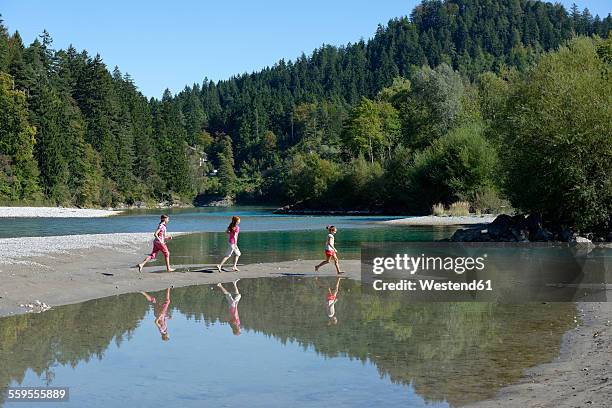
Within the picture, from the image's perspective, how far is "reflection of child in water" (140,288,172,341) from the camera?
16.4 m

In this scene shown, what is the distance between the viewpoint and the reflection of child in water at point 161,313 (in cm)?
1638

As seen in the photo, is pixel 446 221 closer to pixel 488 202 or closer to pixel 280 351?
pixel 488 202

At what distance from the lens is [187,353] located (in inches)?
559

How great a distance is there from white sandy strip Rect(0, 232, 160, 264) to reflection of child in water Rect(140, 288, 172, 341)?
722cm

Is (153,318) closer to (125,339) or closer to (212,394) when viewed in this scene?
(125,339)

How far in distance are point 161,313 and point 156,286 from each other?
512cm

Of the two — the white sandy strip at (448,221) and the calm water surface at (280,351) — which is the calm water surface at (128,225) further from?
the calm water surface at (280,351)

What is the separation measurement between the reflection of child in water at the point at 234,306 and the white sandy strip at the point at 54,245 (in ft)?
26.9

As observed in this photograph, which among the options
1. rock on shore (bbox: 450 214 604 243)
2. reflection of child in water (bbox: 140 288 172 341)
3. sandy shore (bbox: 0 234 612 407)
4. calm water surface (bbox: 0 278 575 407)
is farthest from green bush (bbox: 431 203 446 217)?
calm water surface (bbox: 0 278 575 407)

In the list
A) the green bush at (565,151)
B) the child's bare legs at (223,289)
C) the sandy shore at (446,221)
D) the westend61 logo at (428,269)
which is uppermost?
the green bush at (565,151)

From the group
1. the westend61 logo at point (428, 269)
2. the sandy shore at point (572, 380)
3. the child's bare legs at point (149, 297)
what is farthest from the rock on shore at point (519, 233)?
the sandy shore at point (572, 380)

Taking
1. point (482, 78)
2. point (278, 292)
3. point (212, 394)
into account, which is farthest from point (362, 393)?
point (482, 78)

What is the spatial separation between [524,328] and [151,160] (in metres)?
139

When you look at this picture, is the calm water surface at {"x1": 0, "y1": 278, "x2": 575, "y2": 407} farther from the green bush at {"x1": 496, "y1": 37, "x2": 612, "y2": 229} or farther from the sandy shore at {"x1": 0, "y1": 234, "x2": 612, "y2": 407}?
the green bush at {"x1": 496, "y1": 37, "x2": 612, "y2": 229}
